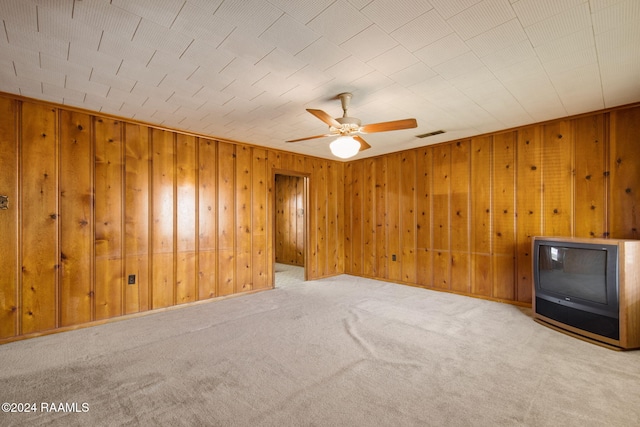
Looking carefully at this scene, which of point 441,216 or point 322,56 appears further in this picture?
point 441,216

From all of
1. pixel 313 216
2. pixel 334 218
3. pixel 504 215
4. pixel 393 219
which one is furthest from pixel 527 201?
pixel 313 216

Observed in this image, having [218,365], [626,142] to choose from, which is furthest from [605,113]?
[218,365]

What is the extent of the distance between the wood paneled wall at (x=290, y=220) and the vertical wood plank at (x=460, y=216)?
381 cm

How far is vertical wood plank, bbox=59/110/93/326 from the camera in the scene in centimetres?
309

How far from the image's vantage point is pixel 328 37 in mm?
1890

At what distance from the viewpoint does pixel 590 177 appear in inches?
132

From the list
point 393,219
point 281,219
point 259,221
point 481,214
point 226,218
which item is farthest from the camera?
point 281,219

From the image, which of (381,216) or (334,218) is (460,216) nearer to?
(381,216)

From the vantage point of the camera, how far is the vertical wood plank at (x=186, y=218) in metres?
3.93

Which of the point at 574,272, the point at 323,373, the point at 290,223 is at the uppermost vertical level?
the point at 290,223

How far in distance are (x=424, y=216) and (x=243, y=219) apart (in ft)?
9.92

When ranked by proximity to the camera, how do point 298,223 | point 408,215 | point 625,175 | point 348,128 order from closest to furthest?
1. point 348,128
2. point 625,175
3. point 408,215
4. point 298,223

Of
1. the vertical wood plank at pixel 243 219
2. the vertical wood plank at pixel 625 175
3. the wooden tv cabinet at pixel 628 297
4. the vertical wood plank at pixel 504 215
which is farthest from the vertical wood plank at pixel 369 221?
the wooden tv cabinet at pixel 628 297

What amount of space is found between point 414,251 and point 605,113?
298cm
